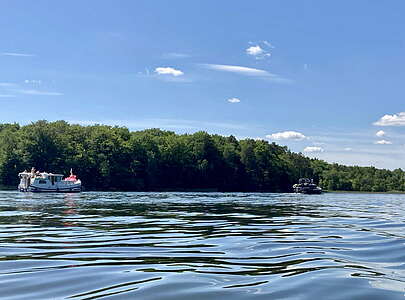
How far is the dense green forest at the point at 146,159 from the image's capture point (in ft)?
398

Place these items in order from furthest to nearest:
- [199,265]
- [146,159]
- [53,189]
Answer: [146,159], [53,189], [199,265]

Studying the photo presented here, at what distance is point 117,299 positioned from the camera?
249 inches

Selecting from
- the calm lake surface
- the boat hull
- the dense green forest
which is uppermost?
the dense green forest

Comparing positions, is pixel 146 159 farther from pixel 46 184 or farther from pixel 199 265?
pixel 199 265

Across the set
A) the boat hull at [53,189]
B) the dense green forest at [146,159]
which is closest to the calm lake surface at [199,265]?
the boat hull at [53,189]

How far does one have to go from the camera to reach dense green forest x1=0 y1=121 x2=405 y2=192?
398ft

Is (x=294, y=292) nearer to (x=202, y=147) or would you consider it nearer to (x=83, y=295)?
(x=83, y=295)

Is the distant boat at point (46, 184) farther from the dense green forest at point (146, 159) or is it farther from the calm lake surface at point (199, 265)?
the calm lake surface at point (199, 265)

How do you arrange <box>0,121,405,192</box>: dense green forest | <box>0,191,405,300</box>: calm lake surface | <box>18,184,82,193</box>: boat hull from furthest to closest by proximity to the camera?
1. <box>0,121,405,192</box>: dense green forest
2. <box>18,184,82,193</box>: boat hull
3. <box>0,191,405,300</box>: calm lake surface

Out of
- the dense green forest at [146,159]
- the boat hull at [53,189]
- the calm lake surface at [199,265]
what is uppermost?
the dense green forest at [146,159]

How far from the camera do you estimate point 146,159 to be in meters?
137

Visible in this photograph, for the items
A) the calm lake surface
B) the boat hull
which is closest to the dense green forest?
the boat hull

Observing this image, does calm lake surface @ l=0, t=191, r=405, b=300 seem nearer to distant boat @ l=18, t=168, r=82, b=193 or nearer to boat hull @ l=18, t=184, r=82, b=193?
boat hull @ l=18, t=184, r=82, b=193

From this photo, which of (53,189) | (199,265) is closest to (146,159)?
(53,189)
